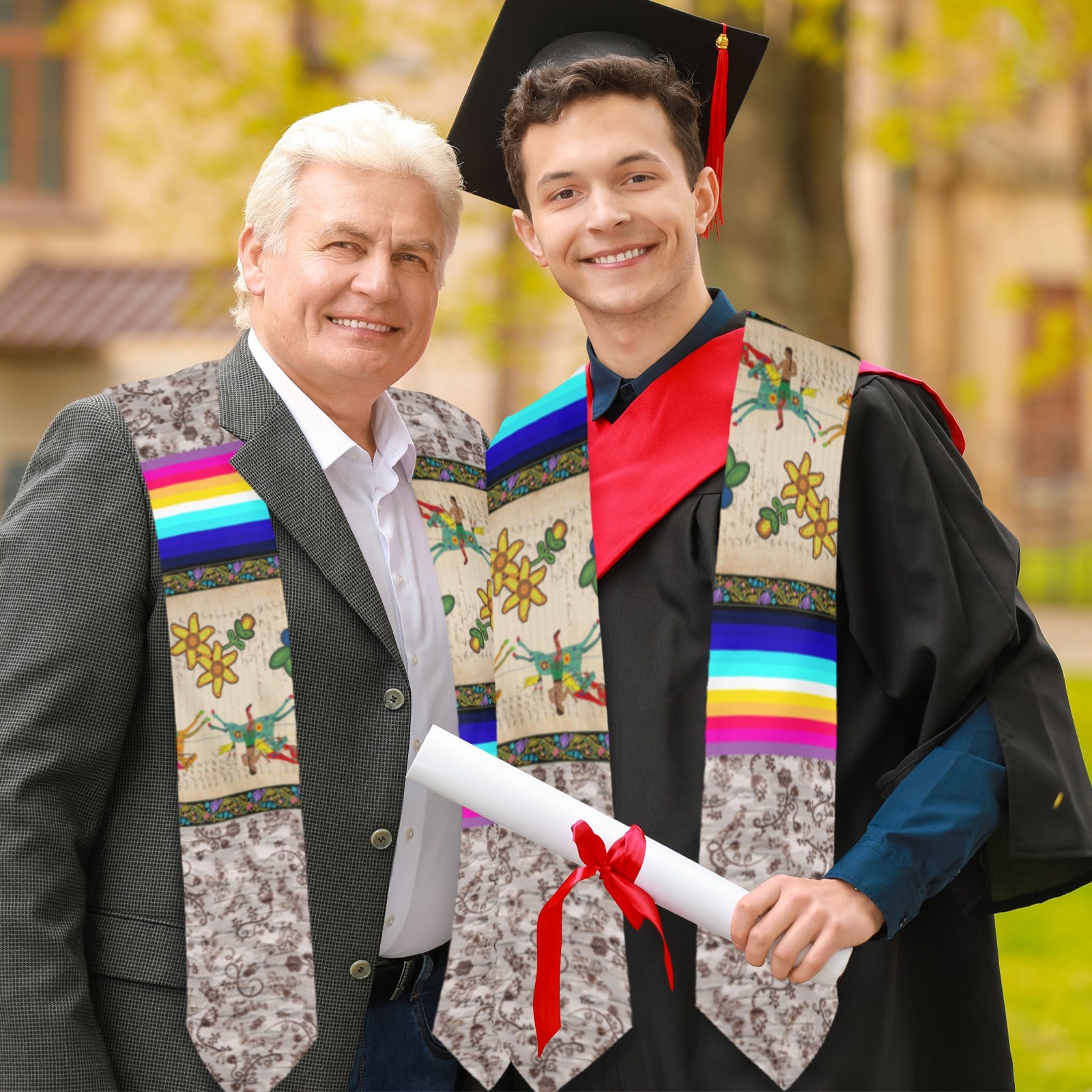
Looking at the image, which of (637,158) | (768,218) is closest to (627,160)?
(637,158)

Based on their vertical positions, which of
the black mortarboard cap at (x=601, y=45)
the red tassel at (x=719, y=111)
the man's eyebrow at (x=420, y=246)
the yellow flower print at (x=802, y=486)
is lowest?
the yellow flower print at (x=802, y=486)

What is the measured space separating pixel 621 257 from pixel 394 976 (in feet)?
4.04

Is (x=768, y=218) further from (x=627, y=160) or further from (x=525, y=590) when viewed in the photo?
(x=525, y=590)

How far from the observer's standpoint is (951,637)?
2.15 meters

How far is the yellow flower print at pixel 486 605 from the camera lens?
7.91 feet

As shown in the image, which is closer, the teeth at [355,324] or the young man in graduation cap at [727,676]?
the young man in graduation cap at [727,676]

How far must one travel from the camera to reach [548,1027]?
2.19m

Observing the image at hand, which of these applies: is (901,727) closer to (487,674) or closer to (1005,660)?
(1005,660)

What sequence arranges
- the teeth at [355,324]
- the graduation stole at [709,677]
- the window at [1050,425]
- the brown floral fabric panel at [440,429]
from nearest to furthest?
1. the graduation stole at [709,677]
2. the teeth at [355,324]
3. the brown floral fabric panel at [440,429]
4. the window at [1050,425]

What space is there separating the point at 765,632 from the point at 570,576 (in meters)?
0.34

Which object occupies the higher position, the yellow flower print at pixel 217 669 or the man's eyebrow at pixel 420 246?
the man's eyebrow at pixel 420 246

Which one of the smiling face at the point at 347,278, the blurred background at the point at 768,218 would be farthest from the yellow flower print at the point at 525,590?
the blurred background at the point at 768,218

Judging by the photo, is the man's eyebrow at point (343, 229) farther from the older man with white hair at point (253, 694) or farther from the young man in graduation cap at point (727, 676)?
the young man in graduation cap at point (727, 676)

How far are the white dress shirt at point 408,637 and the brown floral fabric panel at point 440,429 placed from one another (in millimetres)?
143
